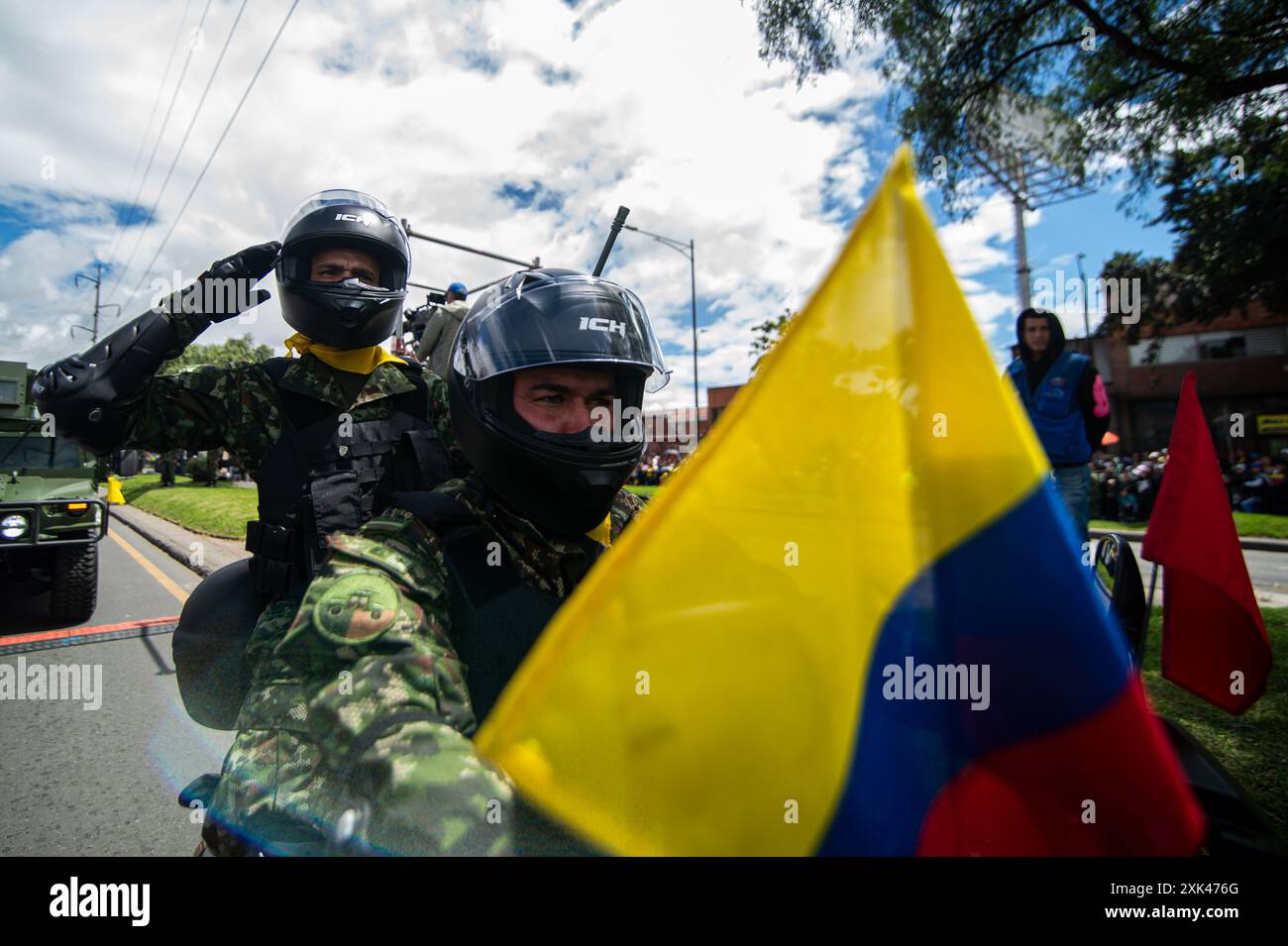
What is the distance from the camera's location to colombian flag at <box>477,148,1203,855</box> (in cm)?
73

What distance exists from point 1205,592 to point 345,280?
351 cm

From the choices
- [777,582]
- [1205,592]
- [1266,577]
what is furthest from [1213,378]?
[777,582]

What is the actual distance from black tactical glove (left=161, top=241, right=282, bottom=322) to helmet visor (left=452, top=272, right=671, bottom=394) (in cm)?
127

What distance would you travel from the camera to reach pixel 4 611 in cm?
675

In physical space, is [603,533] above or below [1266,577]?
above

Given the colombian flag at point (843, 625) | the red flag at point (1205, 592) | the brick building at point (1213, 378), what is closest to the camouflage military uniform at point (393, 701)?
the colombian flag at point (843, 625)

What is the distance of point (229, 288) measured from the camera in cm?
241

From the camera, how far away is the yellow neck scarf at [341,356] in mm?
2436

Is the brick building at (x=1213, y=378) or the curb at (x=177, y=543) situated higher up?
the brick building at (x=1213, y=378)

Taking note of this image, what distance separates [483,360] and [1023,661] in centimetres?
122

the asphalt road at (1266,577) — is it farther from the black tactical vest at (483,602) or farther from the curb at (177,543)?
the curb at (177,543)

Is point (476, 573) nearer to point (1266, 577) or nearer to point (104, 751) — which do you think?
point (104, 751)
